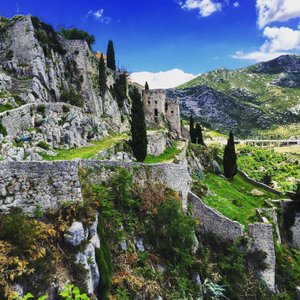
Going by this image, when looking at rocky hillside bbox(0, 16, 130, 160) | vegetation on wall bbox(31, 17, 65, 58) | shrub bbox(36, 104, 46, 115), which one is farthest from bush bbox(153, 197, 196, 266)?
vegetation on wall bbox(31, 17, 65, 58)

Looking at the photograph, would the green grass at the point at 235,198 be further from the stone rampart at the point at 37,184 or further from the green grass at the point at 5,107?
the green grass at the point at 5,107

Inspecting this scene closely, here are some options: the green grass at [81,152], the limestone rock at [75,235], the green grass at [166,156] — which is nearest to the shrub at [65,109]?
the green grass at [81,152]

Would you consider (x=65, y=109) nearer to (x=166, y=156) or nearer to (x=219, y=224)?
(x=166, y=156)

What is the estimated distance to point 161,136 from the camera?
51.2 m

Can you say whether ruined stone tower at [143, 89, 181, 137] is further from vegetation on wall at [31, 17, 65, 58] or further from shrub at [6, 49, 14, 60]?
shrub at [6, 49, 14, 60]

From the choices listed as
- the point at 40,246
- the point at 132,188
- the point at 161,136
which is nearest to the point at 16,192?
the point at 40,246

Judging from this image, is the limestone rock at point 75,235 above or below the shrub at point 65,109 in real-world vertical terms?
below

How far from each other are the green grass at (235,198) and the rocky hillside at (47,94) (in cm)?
1495

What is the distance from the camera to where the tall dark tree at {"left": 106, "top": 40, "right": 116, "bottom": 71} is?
6790 cm

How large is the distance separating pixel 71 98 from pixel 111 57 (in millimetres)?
21783

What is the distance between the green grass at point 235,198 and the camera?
32.6 metres

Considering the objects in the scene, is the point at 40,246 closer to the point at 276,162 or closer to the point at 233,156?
the point at 233,156

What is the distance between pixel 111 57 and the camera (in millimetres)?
68438

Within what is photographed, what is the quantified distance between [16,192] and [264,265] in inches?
798
